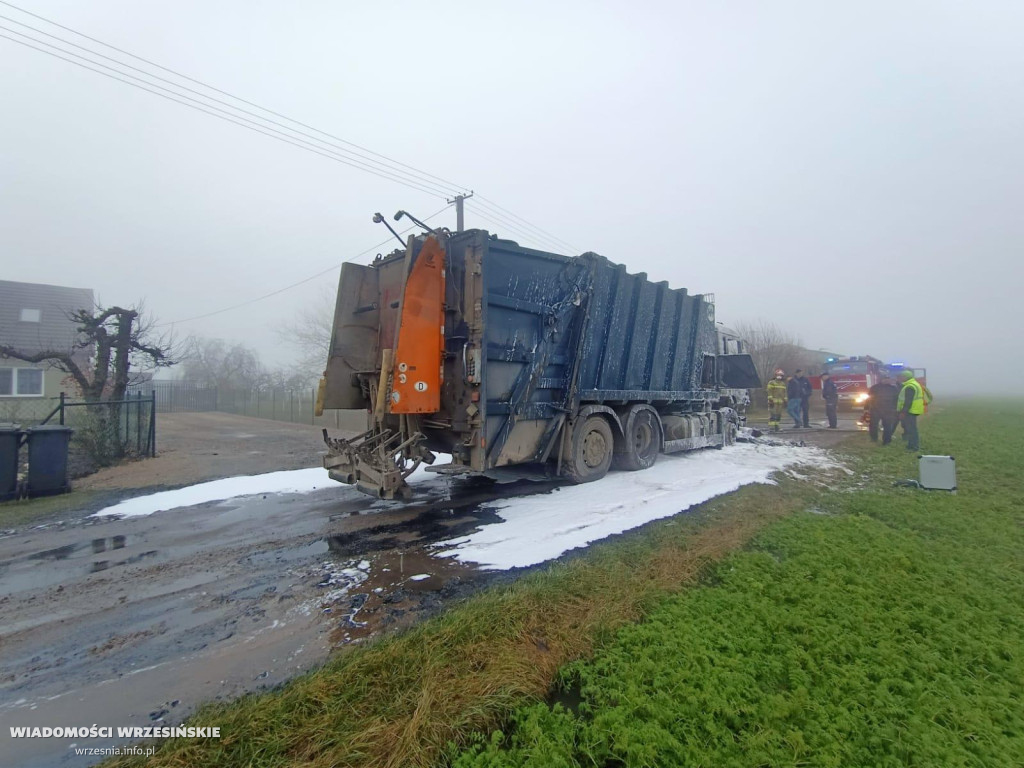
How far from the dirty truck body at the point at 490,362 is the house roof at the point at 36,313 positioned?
1010 inches

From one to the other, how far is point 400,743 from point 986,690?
2.90m

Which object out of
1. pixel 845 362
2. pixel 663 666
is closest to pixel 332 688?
pixel 663 666

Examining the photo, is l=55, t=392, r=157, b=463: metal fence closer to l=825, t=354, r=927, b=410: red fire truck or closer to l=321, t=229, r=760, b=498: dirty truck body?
l=321, t=229, r=760, b=498: dirty truck body

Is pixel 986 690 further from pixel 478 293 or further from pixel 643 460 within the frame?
pixel 643 460

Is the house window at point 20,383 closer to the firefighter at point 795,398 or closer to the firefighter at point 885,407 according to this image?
the firefighter at point 795,398

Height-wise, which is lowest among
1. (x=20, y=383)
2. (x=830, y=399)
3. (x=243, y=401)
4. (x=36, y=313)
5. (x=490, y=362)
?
(x=243, y=401)

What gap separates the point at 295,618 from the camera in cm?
332

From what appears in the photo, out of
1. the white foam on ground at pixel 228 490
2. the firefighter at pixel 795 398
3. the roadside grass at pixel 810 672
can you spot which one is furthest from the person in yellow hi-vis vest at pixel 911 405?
the white foam on ground at pixel 228 490

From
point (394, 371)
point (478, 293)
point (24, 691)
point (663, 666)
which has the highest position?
point (478, 293)

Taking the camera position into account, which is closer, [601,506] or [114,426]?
[601,506]

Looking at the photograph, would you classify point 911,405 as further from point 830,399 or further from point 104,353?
point 104,353

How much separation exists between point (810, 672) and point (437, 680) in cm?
194

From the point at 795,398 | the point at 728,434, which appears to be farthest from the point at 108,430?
the point at 795,398

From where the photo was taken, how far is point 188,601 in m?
3.63
